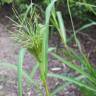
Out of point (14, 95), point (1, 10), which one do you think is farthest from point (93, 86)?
point (1, 10)

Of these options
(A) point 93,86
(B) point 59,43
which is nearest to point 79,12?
(B) point 59,43

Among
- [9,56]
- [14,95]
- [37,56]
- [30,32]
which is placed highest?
[30,32]

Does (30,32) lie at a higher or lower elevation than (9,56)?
higher

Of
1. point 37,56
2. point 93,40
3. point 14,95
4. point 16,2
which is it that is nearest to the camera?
point 37,56

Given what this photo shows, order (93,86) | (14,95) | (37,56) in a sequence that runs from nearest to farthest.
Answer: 1. (37,56)
2. (93,86)
3. (14,95)

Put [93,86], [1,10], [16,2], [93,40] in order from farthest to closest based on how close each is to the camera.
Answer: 1. [1,10]
2. [16,2]
3. [93,40]
4. [93,86]

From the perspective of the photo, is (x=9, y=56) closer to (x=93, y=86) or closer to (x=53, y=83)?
(x=53, y=83)

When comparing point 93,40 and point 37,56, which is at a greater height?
point 37,56

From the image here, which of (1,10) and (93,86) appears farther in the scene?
(1,10)

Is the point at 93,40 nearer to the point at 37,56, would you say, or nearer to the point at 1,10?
the point at 1,10
